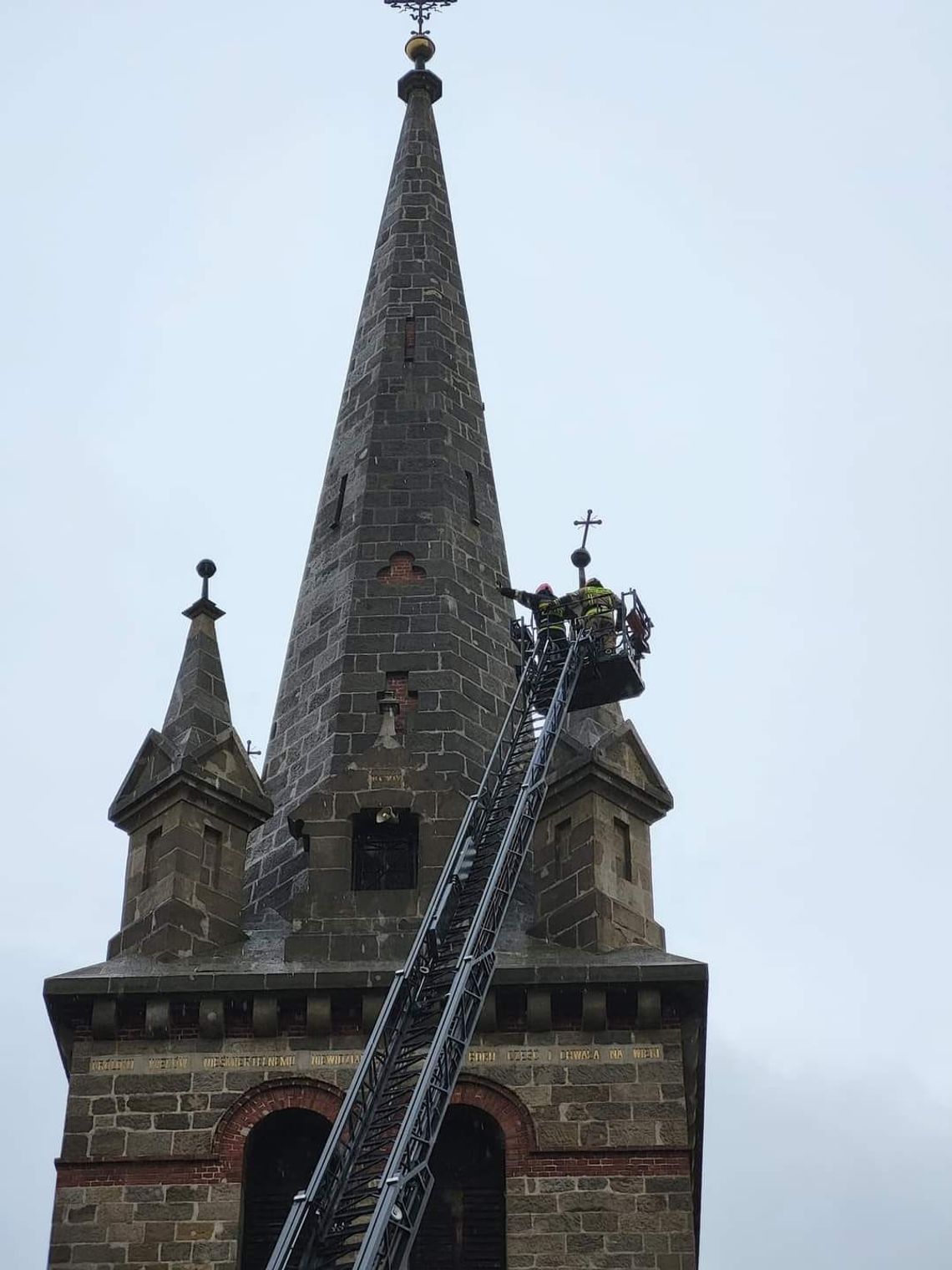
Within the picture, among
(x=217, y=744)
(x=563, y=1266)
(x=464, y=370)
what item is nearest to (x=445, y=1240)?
(x=563, y=1266)

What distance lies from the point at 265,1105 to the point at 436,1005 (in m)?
2.26

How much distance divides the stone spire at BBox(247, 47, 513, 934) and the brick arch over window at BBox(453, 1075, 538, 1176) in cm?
284

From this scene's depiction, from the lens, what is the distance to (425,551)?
45.9 m

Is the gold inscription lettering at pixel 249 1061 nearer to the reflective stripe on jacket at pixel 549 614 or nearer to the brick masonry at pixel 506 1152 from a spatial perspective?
the brick masonry at pixel 506 1152

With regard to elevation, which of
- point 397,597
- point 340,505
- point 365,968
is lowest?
point 365,968

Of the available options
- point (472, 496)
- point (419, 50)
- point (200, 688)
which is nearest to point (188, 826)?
point (200, 688)

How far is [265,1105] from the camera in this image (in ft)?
125

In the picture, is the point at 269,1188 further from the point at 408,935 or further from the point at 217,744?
the point at 217,744

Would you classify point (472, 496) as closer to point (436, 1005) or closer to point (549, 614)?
point (549, 614)

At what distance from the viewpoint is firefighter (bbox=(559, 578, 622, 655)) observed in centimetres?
4309

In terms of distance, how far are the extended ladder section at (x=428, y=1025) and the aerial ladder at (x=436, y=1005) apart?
14 millimetres

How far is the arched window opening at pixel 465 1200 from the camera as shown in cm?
3734

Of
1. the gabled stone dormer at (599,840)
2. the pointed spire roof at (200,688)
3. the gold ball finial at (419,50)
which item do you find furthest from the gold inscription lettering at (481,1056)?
the gold ball finial at (419,50)

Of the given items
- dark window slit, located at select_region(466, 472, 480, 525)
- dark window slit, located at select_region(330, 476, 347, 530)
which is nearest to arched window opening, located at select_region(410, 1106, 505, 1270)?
dark window slit, located at select_region(466, 472, 480, 525)
